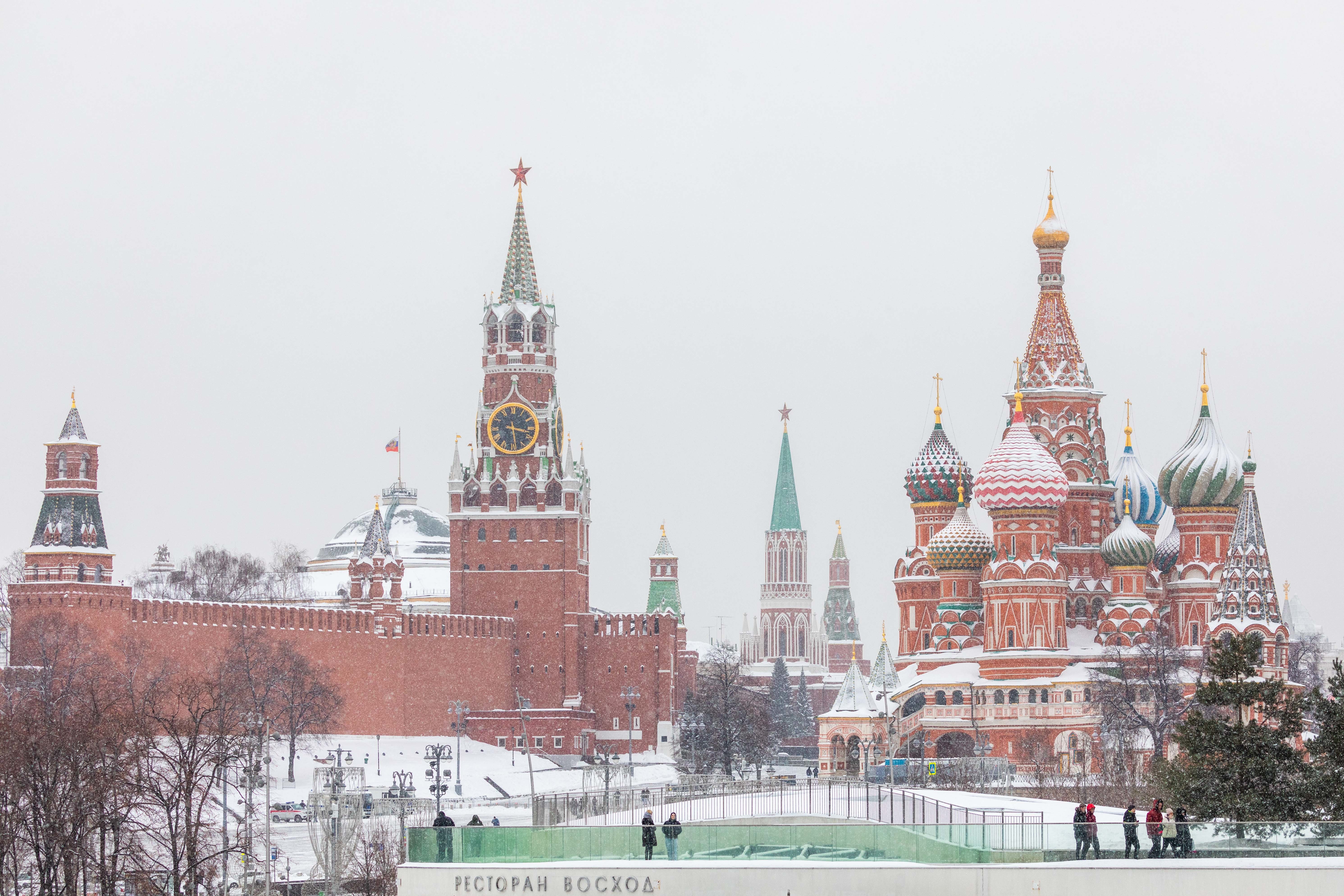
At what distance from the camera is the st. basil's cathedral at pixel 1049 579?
84250 millimetres

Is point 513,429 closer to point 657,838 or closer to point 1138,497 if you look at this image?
point 1138,497

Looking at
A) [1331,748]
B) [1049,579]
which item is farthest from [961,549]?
[1331,748]

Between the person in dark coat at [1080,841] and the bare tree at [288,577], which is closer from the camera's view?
the person in dark coat at [1080,841]

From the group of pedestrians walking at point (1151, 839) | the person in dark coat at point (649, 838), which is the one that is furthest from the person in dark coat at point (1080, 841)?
the person in dark coat at point (649, 838)

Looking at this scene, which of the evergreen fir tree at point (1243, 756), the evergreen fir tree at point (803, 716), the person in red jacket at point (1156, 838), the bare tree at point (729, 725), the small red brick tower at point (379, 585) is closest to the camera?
the person in red jacket at point (1156, 838)

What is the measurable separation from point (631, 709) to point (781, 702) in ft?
143

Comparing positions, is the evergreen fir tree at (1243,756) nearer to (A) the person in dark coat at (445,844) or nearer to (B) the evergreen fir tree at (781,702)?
(A) the person in dark coat at (445,844)

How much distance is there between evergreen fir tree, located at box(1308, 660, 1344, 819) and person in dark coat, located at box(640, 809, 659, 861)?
42.7 feet

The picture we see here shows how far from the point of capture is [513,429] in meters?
106

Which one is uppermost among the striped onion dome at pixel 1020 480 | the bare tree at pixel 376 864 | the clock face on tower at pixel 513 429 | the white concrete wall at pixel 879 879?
the clock face on tower at pixel 513 429

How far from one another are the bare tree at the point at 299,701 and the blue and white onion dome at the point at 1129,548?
25.8 m

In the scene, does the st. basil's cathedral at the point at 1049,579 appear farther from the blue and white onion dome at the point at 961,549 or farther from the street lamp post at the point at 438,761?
the street lamp post at the point at 438,761

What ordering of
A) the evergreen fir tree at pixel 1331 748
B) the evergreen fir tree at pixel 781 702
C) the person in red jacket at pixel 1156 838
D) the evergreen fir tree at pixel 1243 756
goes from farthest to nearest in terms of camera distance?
the evergreen fir tree at pixel 781 702
the evergreen fir tree at pixel 1243 756
the evergreen fir tree at pixel 1331 748
the person in red jacket at pixel 1156 838

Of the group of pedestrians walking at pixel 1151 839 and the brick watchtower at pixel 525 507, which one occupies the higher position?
the brick watchtower at pixel 525 507
